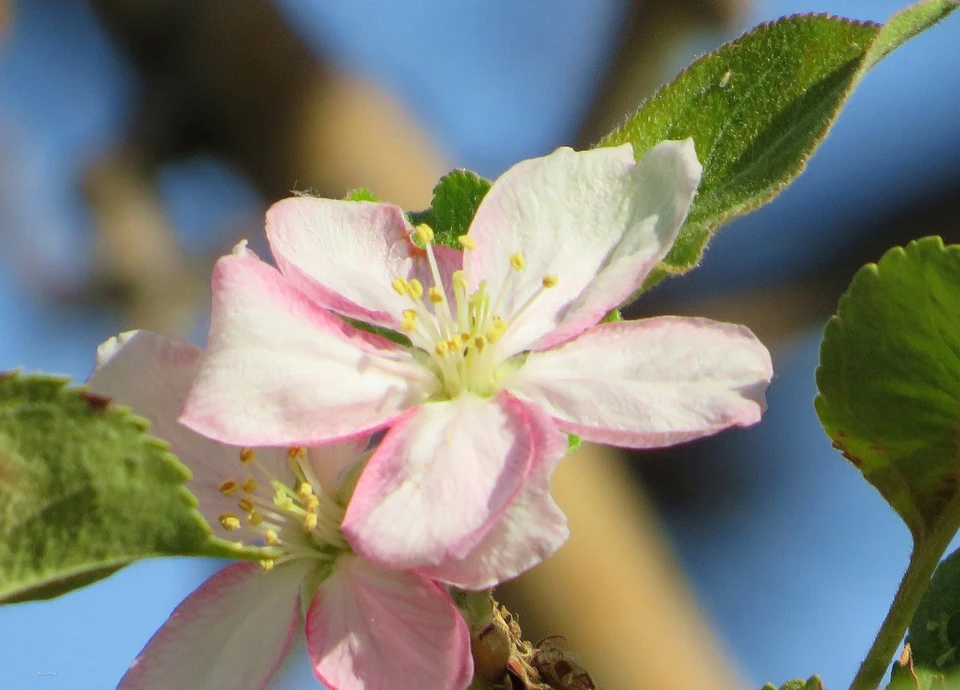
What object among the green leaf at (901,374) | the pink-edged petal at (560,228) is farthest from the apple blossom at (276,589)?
the green leaf at (901,374)

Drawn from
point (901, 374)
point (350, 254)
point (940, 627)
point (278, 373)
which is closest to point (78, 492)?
point (278, 373)

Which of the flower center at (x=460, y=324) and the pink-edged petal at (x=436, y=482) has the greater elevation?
the flower center at (x=460, y=324)

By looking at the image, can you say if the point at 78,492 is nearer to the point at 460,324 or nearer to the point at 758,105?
the point at 460,324

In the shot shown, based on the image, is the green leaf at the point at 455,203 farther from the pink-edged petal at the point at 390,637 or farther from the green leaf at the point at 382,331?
the pink-edged petal at the point at 390,637

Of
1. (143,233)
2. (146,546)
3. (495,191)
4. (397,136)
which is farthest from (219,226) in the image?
(146,546)

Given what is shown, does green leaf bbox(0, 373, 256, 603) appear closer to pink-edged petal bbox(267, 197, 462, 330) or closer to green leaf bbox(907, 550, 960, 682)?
pink-edged petal bbox(267, 197, 462, 330)

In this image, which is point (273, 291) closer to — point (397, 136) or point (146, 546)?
point (146, 546)
